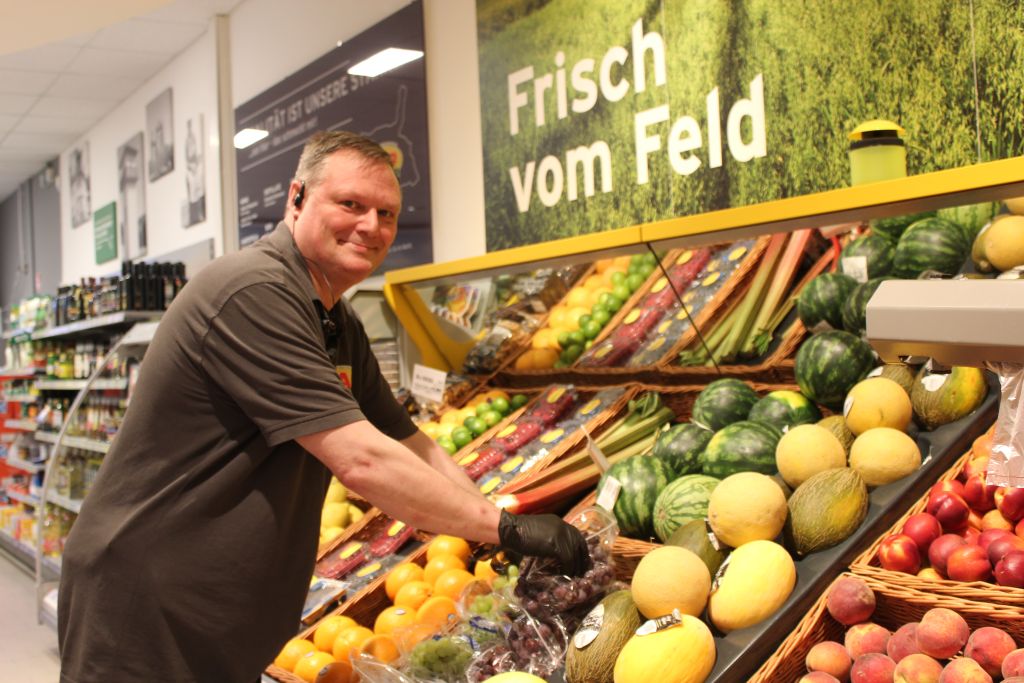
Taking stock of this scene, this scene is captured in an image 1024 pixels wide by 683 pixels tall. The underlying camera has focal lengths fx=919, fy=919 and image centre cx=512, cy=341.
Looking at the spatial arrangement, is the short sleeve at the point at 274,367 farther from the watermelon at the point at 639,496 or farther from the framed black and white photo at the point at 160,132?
the framed black and white photo at the point at 160,132

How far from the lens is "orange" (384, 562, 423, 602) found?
2832mm

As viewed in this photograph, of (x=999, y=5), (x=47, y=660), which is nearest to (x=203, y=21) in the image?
(x=47, y=660)

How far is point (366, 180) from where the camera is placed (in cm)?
216

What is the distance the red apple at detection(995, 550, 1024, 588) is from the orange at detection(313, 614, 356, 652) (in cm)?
174

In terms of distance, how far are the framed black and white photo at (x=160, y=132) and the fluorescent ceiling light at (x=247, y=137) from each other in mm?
1359

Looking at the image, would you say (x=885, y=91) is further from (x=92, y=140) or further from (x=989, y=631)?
(x=92, y=140)

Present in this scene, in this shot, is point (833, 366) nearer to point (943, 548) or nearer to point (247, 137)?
point (943, 548)

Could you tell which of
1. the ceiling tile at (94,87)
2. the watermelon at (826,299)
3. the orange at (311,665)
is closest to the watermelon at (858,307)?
the watermelon at (826,299)

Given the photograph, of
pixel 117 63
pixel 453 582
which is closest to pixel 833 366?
pixel 453 582

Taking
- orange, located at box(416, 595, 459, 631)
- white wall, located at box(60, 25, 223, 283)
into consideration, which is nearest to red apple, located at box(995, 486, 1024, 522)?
orange, located at box(416, 595, 459, 631)

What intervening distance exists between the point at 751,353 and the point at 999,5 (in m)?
1.32

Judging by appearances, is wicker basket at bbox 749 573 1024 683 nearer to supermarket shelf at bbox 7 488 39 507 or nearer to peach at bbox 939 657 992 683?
peach at bbox 939 657 992 683

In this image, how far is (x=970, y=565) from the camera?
1.67 m

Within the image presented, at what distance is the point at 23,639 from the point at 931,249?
18.9 feet
